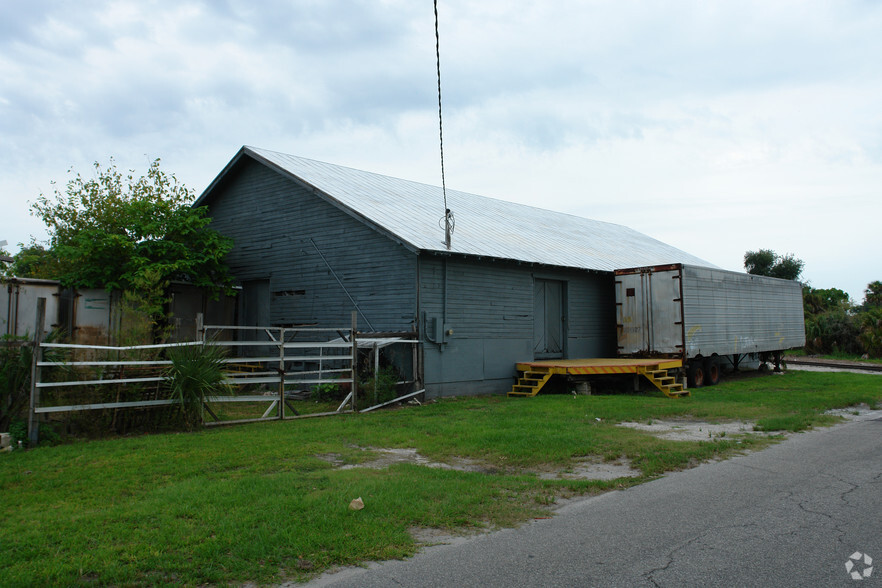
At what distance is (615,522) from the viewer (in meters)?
6.04

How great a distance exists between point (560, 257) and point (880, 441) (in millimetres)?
11694

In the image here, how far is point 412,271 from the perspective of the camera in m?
16.7

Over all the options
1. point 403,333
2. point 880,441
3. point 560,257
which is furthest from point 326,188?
point 880,441

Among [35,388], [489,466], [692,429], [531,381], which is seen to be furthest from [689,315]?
[35,388]

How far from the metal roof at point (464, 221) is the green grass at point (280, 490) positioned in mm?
6210

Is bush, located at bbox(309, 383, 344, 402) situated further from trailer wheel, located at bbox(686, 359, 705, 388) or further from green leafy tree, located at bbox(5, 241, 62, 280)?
green leafy tree, located at bbox(5, 241, 62, 280)

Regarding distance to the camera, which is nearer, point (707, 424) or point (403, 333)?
point (707, 424)

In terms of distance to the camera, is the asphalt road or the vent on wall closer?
the asphalt road

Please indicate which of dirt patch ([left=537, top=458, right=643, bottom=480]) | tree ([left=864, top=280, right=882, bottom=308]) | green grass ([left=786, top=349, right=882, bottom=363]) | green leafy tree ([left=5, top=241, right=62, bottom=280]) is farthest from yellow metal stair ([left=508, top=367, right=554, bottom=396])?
tree ([left=864, top=280, right=882, bottom=308])

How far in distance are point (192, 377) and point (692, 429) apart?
8.64 meters

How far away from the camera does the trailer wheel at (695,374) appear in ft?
66.7

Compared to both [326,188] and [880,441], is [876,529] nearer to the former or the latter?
[880,441]

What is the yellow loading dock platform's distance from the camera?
1739 cm

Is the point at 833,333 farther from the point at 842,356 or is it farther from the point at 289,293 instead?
the point at 289,293
